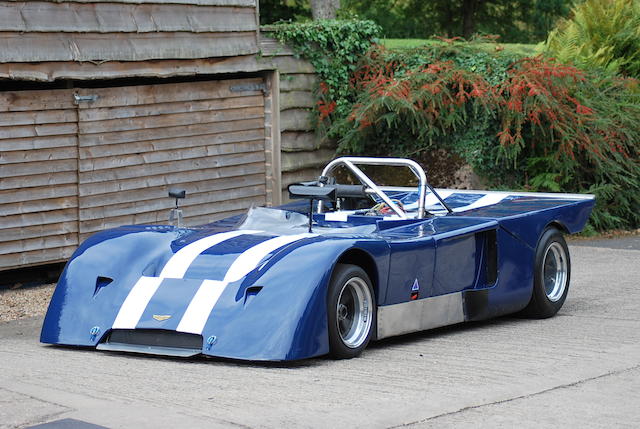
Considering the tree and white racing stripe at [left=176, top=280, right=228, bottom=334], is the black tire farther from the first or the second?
the tree

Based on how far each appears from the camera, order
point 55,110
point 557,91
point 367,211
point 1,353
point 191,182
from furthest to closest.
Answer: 1. point 557,91
2. point 191,182
3. point 55,110
4. point 367,211
5. point 1,353

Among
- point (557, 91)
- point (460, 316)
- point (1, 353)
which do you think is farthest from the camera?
point (557, 91)

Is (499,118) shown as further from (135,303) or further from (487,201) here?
(135,303)

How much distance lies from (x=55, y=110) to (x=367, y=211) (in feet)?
13.8

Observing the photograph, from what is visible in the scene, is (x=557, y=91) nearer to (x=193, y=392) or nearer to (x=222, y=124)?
(x=222, y=124)

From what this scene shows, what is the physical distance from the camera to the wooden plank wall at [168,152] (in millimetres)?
12016

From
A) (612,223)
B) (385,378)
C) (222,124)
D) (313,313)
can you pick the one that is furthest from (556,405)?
(612,223)

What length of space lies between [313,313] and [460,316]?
6.08ft

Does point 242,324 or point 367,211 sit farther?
point 367,211

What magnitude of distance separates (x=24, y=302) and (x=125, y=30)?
10.8 ft

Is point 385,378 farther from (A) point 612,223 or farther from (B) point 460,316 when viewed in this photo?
(A) point 612,223

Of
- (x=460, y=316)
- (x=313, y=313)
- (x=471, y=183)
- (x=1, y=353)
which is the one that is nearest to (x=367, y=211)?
(x=460, y=316)

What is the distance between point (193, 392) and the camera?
5.97 m

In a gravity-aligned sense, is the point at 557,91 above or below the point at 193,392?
above
